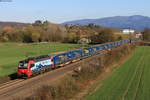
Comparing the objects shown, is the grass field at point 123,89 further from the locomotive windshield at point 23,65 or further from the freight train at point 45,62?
the locomotive windshield at point 23,65

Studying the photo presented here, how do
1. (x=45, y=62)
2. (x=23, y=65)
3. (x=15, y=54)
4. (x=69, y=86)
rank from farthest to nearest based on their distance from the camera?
(x=15, y=54) → (x=45, y=62) → (x=23, y=65) → (x=69, y=86)

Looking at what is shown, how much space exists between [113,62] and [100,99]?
1004 inches

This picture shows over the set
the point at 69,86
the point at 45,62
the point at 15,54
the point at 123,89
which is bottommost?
the point at 15,54

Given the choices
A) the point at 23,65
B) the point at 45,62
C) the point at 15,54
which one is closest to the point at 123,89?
the point at 23,65

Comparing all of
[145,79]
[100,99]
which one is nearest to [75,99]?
[100,99]

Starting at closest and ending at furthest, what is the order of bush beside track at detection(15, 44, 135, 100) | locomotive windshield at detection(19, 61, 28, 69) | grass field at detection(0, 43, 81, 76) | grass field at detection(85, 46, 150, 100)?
1. bush beside track at detection(15, 44, 135, 100)
2. grass field at detection(85, 46, 150, 100)
3. locomotive windshield at detection(19, 61, 28, 69)
4. grass field at detection(0, 43, 81, 76)

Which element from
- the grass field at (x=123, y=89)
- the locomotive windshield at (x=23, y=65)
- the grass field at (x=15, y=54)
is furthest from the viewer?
the grass field at (x=15, y=54)

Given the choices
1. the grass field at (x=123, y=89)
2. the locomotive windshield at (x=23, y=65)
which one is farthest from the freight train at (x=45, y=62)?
the grass field at (x=123, y=89)

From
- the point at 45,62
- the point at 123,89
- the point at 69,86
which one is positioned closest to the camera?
the point at 69,86

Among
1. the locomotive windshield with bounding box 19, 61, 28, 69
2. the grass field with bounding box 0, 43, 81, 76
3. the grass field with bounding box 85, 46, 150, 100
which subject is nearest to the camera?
the grass field with bounding box 85, 46, 150, 100

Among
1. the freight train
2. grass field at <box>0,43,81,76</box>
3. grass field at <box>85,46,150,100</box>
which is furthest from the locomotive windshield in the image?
grass field at <box>85,46,150,100</box>

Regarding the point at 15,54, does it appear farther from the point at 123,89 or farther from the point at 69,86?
the point at 123,89

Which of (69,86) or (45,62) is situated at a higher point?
(69,86)

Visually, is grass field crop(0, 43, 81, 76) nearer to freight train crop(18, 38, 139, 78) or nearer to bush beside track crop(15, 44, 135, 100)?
freight train crop(18, 38, 139, 78)
